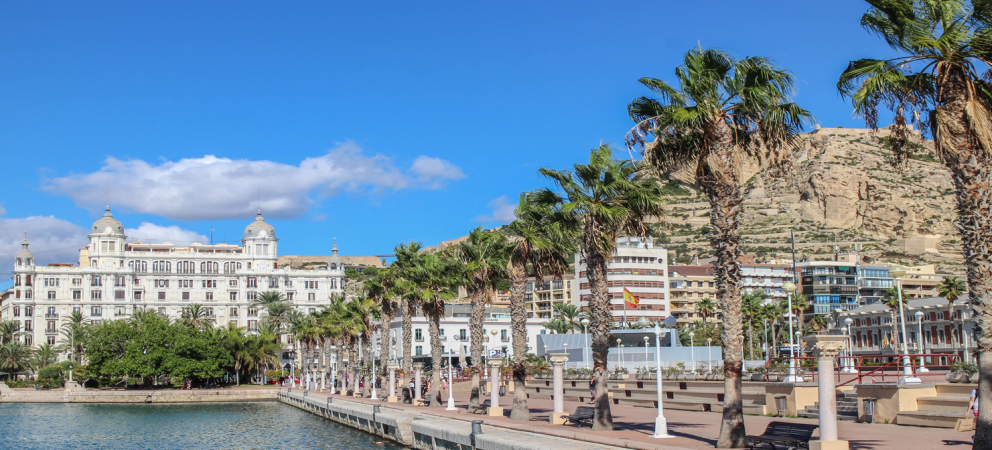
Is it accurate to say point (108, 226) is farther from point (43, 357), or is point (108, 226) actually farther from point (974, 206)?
point (974, 206)

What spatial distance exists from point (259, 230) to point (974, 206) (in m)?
132

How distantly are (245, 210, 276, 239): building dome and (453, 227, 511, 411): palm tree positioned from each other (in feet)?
346

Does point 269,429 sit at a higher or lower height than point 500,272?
lower

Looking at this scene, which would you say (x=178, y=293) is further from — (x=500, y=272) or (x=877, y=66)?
(x=877, y=66)

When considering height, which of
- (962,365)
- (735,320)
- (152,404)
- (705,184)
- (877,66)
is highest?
(877,66)

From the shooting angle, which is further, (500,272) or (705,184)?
(500,272)

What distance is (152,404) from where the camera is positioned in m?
79.1

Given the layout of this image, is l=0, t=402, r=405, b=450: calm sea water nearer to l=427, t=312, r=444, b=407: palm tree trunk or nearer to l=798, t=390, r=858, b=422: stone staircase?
l=427, t=312, r=444, b=407: palm tree trunk

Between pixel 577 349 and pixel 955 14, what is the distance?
194 feet

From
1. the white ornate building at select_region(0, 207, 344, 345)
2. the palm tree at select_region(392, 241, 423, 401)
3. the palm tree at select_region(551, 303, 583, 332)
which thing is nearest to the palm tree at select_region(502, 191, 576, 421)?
the palm tree at select_region(392, 241, 423, 401)

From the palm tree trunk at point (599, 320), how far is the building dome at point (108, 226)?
401ft

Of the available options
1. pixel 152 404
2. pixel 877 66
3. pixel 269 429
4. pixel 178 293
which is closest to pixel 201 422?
pixel 269 429

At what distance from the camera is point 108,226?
13138 centimetres

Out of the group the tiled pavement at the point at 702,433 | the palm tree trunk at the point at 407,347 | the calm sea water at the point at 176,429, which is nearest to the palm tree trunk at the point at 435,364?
the palm tree trunk at the point at 407,347
